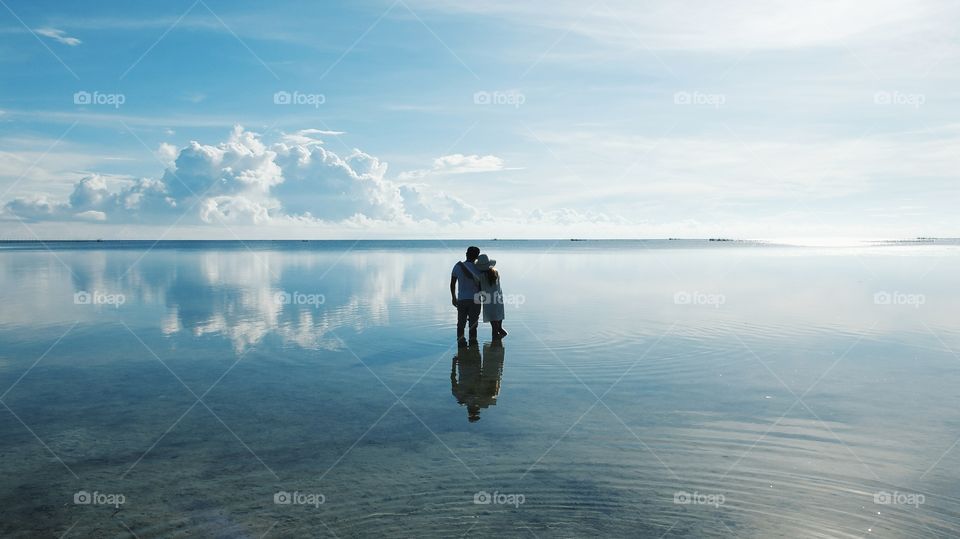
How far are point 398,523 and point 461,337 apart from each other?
961 centimetres

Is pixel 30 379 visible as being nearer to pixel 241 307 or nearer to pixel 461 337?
pixel 461 337

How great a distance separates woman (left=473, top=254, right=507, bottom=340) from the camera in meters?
15.5

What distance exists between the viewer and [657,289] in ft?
97.9
